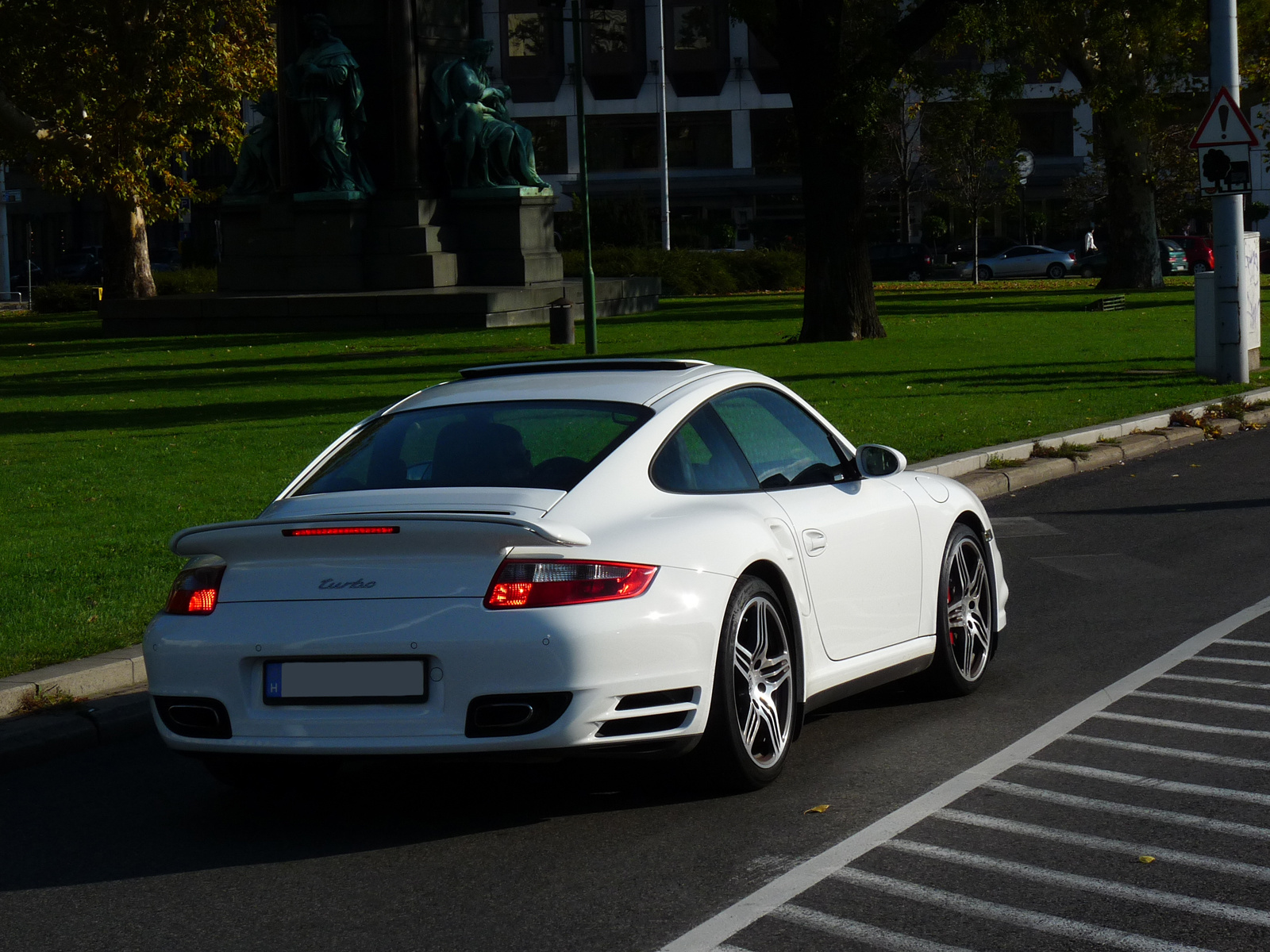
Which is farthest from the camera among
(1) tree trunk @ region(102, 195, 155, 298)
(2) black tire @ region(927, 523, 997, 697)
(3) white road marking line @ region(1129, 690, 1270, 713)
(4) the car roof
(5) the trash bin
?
(1) tree trunk @ region(102, 195, 155, 298)

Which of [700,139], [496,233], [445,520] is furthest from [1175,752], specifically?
[700,139]

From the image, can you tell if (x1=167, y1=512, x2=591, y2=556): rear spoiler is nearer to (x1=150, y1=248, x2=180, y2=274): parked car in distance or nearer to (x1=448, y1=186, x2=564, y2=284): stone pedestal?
(x1=448, y1=186, x2=564, y2=284): stone pedestal

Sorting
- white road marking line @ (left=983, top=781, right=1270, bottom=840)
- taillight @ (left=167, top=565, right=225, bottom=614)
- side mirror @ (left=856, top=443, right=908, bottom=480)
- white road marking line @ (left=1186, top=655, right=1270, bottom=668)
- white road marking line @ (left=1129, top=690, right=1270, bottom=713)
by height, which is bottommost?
white road marking line @ (left=983, top=781, right=1270, bottom=840)

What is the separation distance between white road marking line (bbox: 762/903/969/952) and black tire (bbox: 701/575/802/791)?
1.00 metres

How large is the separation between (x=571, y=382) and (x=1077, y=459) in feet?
29.4

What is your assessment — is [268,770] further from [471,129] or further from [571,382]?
[471,129]

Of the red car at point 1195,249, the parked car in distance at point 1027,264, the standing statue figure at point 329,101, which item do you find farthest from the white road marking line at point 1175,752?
the parked car in distance at point 1027,264

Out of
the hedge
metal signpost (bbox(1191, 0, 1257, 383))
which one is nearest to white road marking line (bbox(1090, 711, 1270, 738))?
metal signpost (bbox(1191, 0, 1257, 383))

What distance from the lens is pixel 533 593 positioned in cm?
507

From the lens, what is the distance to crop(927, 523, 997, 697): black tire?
6.92 m

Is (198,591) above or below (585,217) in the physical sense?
below

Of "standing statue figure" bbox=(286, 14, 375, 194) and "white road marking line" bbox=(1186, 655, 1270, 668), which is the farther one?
"standing statue figure" bbox=(286, 14, 375, 194)

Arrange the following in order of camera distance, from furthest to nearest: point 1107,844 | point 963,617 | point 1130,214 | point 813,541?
point 1130,214, point 963,617, point 813,541, point 1107,844

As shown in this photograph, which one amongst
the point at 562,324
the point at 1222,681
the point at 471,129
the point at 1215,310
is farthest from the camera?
the point at 471,129
